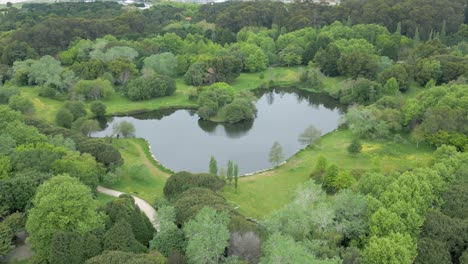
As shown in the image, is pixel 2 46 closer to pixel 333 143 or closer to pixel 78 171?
pixel 78 171

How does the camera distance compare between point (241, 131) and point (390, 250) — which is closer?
point (390, 250)

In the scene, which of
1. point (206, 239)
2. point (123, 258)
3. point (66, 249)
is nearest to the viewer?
point (123, 258)

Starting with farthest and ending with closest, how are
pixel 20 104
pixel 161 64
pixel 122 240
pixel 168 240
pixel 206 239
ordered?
pixel 161 64, pixel 20 104, pixel 168 240, pixel 122 240, pixel 206 239

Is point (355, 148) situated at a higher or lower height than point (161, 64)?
lower

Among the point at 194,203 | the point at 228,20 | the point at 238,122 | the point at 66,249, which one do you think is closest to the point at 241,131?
the point at 238,122

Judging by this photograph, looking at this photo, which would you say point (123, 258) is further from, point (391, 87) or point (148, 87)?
point (391, 87)

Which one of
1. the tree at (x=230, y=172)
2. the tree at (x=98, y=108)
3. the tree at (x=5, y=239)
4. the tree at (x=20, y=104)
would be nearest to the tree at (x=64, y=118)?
the tree at (x=20, y=104)

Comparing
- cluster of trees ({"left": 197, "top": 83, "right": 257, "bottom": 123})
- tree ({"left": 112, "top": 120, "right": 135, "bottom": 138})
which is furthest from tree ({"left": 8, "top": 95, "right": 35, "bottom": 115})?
cluster of trees ({"left": 197, "top": 83, "right": 257, "bottom": 123})
